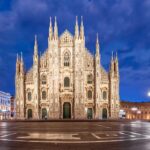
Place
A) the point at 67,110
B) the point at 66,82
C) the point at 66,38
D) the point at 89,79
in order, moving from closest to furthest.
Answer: the point at 67,110 → the point at 66,82 → the point at 89,79 → the point at 66,38

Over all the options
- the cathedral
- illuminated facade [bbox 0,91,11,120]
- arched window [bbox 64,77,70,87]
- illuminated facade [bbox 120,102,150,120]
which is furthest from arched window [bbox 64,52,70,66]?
illuminated facade [bbox 120,102,150,120]

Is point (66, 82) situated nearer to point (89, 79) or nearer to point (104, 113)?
point (89, 79)

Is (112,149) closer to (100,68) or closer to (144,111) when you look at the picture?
(100,68)

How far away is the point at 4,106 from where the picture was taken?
121 metres

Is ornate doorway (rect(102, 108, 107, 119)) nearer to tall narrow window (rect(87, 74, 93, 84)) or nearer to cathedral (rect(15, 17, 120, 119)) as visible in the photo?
cathedral (rect(15, 17, 120, 119))

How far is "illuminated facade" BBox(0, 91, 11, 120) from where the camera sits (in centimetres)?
11680

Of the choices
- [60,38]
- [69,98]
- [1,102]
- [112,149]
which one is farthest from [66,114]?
[112,149]

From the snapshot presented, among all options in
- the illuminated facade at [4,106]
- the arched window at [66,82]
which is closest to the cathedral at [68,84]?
the arched window at [66,82]

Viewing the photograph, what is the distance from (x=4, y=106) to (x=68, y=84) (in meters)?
53.9

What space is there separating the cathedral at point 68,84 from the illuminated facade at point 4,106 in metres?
42.1

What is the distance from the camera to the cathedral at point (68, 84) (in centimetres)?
7300

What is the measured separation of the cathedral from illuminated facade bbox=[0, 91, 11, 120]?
42.1 meters

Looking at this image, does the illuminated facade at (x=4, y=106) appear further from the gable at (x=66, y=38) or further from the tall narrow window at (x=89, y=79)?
the tall narrow window at (x=89, y=79)

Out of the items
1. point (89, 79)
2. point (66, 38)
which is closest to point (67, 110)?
point (89, 79)
